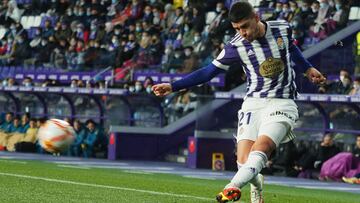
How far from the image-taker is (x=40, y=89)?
27.6 metres

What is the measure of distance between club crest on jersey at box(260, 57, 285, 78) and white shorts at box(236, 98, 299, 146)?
241 mm

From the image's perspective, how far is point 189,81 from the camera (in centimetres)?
942

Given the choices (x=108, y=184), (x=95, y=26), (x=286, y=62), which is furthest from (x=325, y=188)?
(x=95, y=26)

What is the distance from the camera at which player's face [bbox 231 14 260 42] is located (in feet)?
29.5

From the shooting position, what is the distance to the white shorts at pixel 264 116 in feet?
30.6

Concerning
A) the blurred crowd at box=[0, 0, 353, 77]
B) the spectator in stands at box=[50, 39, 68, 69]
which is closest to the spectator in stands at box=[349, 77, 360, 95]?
the blurred crowd at box=[0, 0, 353, 77]

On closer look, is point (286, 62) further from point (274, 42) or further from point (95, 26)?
point (95, 26)

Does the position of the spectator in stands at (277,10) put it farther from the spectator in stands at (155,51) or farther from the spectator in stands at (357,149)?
the spectator in stands at (357,149)

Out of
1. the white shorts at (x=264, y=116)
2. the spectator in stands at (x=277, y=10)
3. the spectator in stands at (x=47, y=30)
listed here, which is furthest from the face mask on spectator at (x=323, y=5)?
the white shorts at (x=264, y=116)

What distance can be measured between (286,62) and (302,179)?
35.6 feet

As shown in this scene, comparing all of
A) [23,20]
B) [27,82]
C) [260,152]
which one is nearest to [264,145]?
[260,152]

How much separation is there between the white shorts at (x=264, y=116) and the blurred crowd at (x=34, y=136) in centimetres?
1506

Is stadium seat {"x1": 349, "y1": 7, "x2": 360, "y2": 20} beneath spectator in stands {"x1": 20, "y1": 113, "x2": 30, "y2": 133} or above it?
above

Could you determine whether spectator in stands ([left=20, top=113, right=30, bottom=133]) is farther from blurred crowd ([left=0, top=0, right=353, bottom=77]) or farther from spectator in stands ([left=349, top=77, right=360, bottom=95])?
spectator in stands ([left=349, top=77, right=360, bottom=95])
